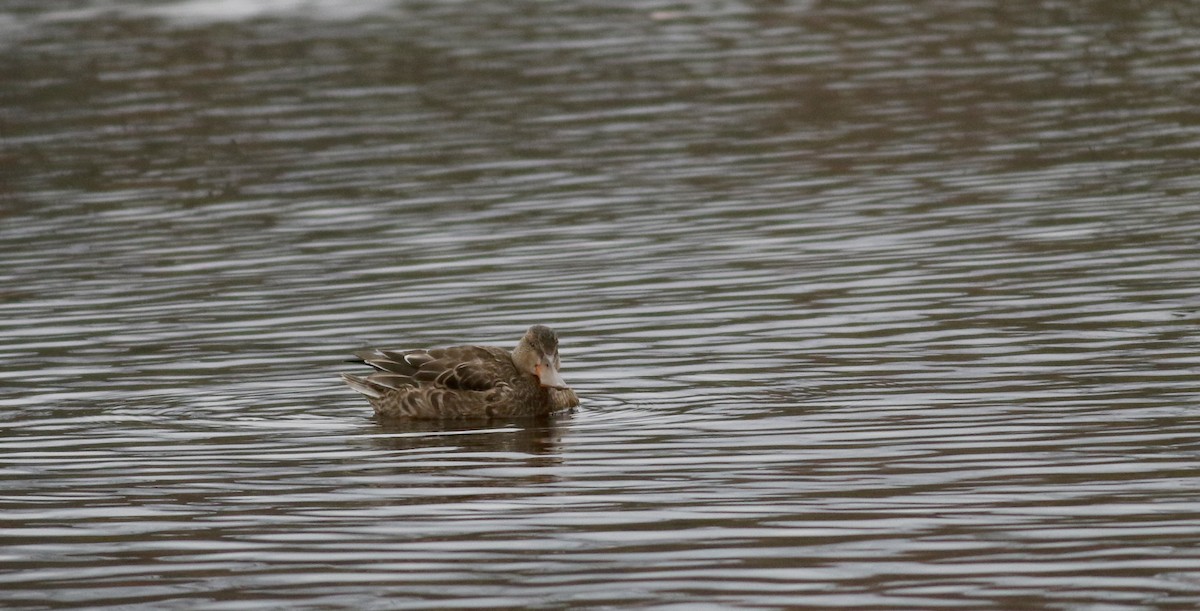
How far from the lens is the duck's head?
13328mm

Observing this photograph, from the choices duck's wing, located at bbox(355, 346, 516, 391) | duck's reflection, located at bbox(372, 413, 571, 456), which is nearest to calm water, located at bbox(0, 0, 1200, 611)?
duck's reflection, located at bbox(372, 413, 571, 456)

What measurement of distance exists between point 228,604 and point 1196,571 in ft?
12.7

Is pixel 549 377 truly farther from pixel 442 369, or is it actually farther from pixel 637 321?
pixel 637 321

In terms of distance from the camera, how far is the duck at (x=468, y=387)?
1352 cm

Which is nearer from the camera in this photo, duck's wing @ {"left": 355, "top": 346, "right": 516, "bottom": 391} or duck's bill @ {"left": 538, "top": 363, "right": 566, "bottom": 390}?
duck's bill @ {"left": 538, "top": 363, "right": 566, "bottom": 390}

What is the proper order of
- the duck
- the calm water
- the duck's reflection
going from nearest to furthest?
the calm water → the duck's reflection → the duck

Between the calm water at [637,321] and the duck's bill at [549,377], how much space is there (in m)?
0.24

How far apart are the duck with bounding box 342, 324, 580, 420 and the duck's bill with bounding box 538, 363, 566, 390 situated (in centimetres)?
5

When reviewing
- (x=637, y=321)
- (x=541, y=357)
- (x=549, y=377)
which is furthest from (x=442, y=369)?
(x=637, y=321)

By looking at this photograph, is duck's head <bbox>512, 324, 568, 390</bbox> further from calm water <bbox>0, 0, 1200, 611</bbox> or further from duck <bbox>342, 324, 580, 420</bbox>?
calm water <bbox>0, 0, 1200, 611</bbox>

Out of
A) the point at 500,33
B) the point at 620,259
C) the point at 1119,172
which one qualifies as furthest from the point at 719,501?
the point at 500,33

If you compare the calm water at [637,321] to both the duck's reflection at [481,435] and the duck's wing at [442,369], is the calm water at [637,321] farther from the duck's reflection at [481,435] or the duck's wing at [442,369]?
the duck's wing at [442,369]

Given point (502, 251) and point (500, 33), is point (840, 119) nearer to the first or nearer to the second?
point (502, 251)

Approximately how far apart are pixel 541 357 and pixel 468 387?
51 cm
